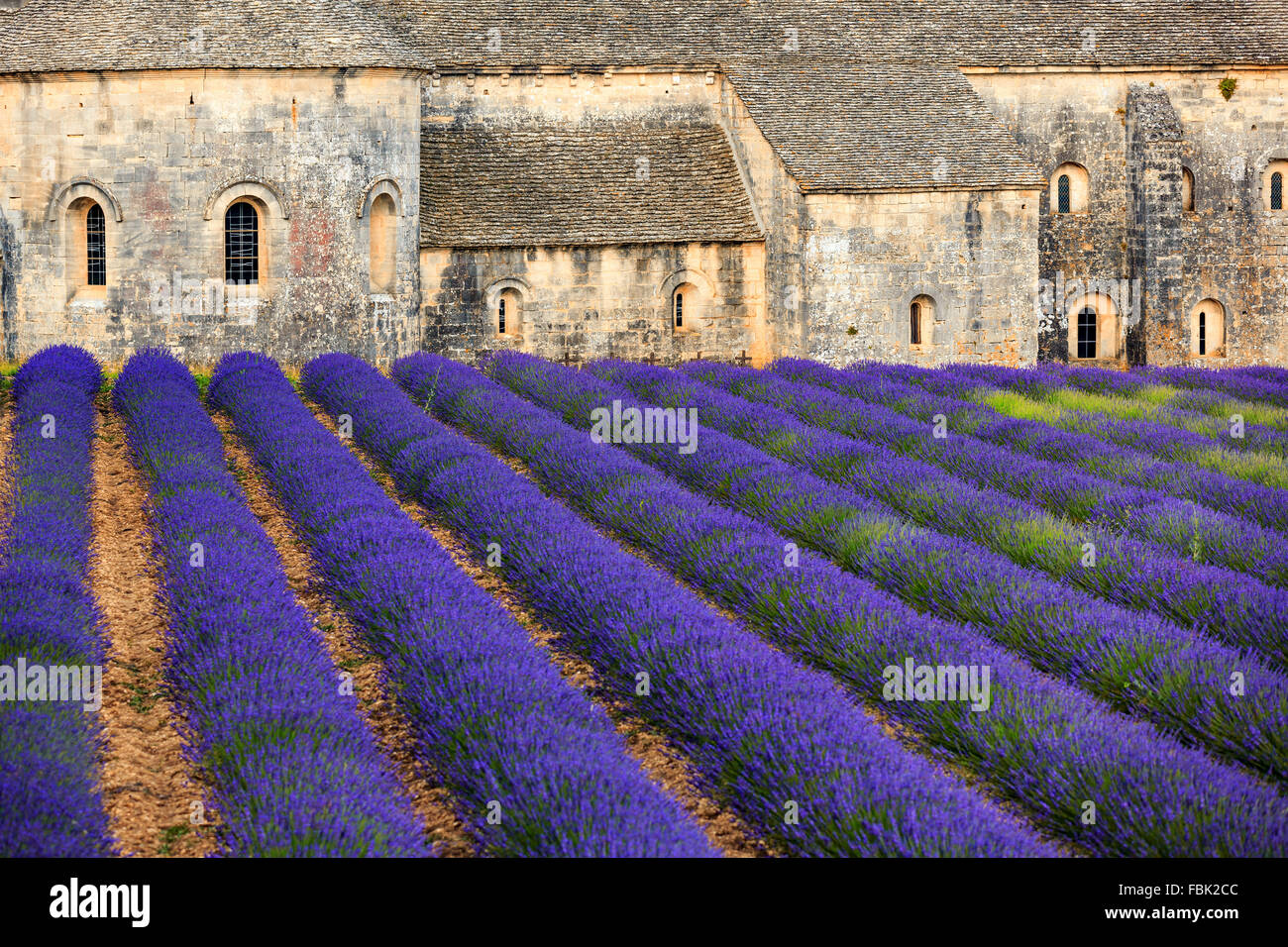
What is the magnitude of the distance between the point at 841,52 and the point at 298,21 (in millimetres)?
8875

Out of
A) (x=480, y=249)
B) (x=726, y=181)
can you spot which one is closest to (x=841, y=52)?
(x=726, y=181)

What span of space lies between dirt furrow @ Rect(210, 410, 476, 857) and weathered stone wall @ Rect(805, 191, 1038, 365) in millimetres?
10781

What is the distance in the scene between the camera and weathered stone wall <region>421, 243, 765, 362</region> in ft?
68.7

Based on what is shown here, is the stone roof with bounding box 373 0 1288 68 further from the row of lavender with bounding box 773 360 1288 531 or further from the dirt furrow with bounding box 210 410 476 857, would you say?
the dirt furrow with bounding box 210 410 476 857

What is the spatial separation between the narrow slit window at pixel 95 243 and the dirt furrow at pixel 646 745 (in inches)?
519

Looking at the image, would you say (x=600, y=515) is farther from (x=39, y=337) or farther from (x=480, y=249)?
(x=39, y=337)

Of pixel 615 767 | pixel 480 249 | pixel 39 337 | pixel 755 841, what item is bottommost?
pixel 755 841

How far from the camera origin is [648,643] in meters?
6.56

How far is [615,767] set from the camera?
5113 millimetres

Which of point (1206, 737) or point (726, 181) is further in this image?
point (726, 181)

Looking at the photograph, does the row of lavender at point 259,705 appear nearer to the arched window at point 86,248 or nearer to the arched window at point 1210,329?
the arched window at point 86,248

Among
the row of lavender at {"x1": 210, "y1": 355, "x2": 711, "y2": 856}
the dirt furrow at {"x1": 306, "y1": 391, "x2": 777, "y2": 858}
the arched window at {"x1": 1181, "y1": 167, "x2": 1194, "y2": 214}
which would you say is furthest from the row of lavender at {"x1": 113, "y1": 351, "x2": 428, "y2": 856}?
the arched window at {"x1": 1181, "y1": 167, "x2": 1194, "y2": 214}

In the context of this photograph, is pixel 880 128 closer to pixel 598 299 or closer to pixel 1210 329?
pixel 598 299

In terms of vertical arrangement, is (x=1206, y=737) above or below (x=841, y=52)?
below
